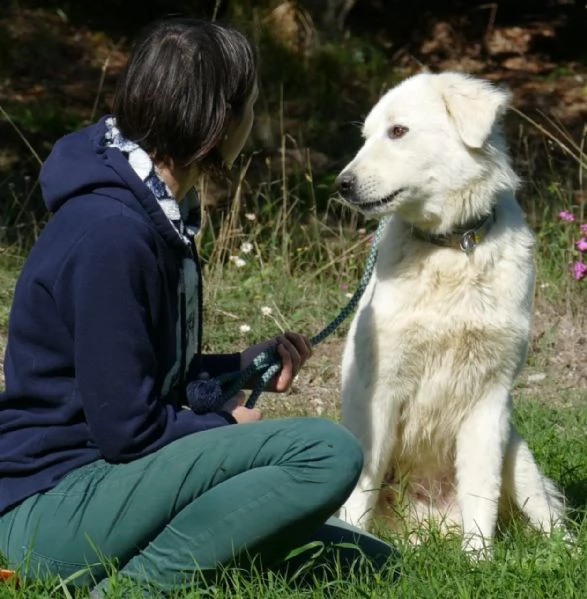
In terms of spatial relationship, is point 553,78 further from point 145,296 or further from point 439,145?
point 145,296

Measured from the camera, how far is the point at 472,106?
3701 mm

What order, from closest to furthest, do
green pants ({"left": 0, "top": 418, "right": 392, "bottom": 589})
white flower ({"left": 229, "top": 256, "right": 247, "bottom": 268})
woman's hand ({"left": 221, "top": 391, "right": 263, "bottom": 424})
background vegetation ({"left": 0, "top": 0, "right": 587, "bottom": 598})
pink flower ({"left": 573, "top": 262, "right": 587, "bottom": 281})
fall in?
green pants ({"left": 0, "top": 418, "right": 392, "bottom": 589}), woman's hand ({"left": 221, "top": 391, "right": 263, "bottom": 424}), background vegetation ({"left": 0, "top": 0, "right": 587, "bottom": 598}), pink flower ({"left": 573, "top": 262, "right": 587, "bottom": 281}), white flower ({"left": 229, "top": 256, "right": 247, "bottom": 268})

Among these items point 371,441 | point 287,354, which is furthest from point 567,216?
point 287,354

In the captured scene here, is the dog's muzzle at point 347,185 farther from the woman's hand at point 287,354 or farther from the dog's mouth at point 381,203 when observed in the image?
the woman's hand at point 287,354

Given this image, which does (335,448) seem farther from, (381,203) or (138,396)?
(381,203)

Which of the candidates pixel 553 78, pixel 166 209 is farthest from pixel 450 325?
pixel 553 78

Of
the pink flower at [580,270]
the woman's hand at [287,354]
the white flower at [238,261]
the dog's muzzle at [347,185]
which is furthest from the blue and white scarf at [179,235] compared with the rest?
the pink flower at [580,270]

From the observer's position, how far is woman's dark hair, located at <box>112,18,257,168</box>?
2.81 metres

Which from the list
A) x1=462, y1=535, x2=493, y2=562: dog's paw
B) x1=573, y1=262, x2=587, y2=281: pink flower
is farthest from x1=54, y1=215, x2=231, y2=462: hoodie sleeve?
x1=573, y1=262, x2=587, y2=281: pink flower

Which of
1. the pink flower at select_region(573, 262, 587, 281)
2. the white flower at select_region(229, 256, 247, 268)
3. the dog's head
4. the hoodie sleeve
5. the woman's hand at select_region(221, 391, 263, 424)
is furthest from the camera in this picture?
the white flower at select_region(229, 256, 247, 268)

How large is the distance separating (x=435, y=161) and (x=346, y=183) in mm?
309

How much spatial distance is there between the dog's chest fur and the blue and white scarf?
84cm

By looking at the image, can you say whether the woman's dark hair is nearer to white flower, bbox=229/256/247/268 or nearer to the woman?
the woman

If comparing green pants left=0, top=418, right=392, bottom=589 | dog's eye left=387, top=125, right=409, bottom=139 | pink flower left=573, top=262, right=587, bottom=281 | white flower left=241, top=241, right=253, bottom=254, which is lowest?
white flower left=241, top=241, right=253, bottom=254
